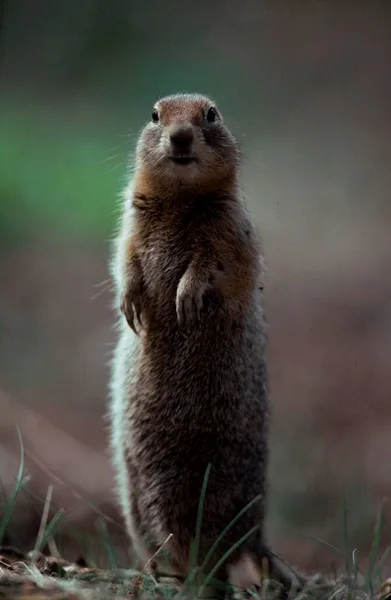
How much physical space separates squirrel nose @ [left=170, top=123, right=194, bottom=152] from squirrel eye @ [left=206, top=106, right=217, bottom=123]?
188mm

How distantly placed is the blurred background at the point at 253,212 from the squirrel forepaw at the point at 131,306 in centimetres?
59

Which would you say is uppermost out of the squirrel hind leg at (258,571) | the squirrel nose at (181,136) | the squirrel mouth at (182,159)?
the squirrel nose at (181,136)

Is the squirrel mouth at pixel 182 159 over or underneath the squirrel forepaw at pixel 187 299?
over

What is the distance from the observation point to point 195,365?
3.89m

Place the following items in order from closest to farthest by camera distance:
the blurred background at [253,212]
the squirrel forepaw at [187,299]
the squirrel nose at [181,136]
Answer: the squirrel nose at [181,136] < the squirrel forepaw at [187,299] < the blurred background at [253,212]

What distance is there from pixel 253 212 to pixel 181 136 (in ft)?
3.48

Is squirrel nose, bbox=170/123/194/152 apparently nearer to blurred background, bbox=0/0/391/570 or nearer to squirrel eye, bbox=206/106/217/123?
squirrel eye, bbox=206/106/217/123

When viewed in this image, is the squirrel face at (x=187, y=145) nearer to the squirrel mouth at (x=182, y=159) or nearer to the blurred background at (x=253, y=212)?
the squirrel mouth at (x=182, y=159)

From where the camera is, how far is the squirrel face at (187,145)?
3607 mm

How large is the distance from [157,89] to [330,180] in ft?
3.92

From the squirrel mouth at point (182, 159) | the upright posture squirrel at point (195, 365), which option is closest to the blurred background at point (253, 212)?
the upright posture squirrel at point (195, 365)

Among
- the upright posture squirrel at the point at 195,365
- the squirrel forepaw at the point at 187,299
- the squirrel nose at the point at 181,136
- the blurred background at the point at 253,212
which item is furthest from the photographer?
the blurred background at the point at 253,212

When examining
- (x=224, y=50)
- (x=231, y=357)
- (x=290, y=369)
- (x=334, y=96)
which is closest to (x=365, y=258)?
(x=290, y=369)

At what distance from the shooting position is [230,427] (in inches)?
154
